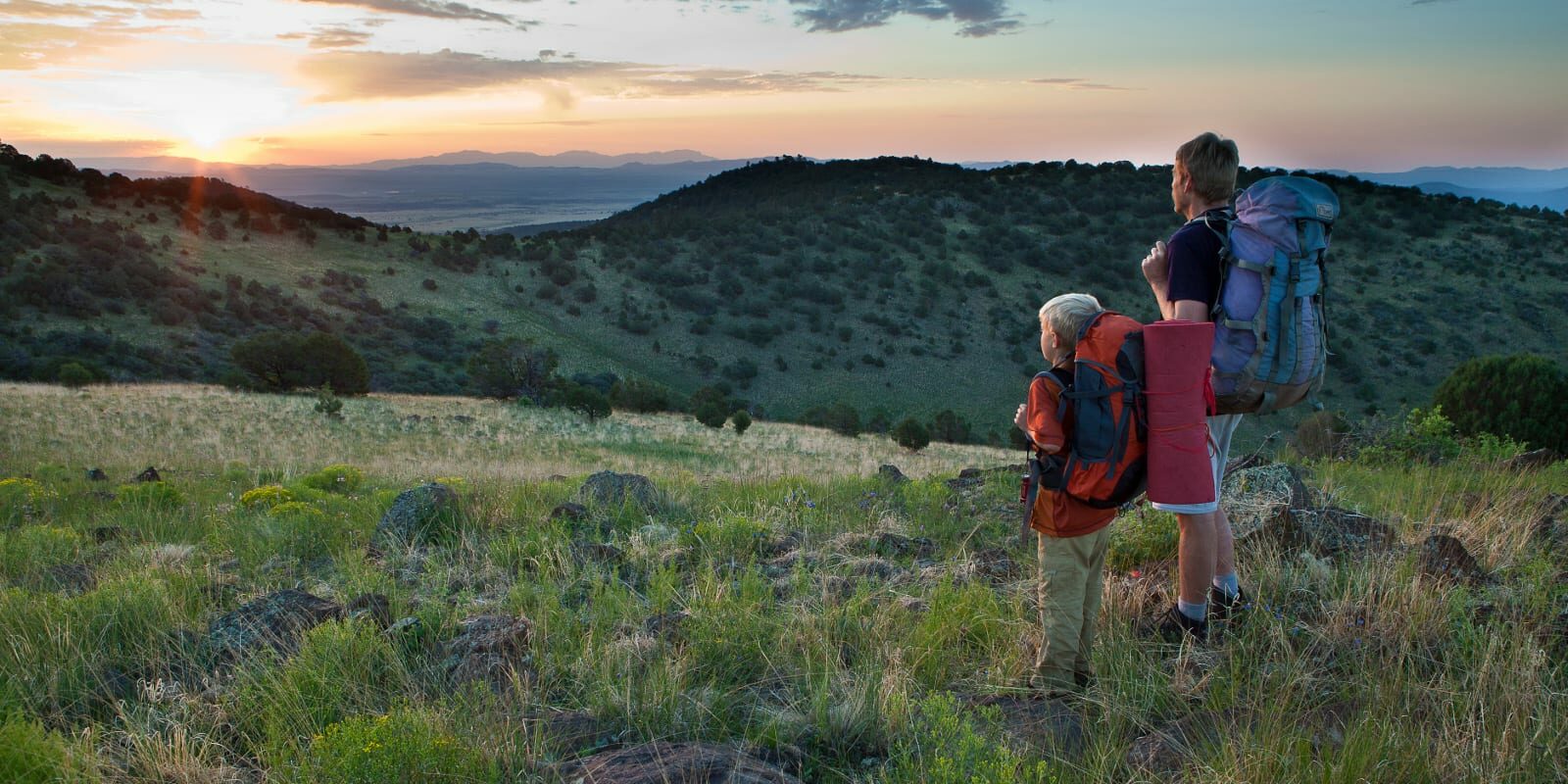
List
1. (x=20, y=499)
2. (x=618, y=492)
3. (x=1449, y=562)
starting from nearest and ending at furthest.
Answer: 1. (x=1449, y=562)
2. (x=618, y=492)
3. (x=20, y=499)

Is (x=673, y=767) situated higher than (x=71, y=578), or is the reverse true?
(x=673, y=767)

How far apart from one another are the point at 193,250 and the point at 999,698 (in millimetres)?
52171

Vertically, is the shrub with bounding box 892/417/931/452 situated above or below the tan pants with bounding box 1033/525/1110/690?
below

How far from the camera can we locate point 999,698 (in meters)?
2.89

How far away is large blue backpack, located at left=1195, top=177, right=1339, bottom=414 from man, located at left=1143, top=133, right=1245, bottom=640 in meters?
0.06

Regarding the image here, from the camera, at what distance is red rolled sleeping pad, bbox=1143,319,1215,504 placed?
→ 272 cm

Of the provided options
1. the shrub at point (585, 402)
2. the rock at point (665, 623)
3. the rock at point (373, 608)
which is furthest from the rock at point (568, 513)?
the shrub at point (585, 402)

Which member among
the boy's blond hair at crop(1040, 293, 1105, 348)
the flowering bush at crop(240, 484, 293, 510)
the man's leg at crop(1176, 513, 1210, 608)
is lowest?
the flowering bush at crop(240, 484, 293, 510)

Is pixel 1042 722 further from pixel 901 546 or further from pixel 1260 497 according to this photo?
pixel 1260 497

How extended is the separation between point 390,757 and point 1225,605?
279 cm

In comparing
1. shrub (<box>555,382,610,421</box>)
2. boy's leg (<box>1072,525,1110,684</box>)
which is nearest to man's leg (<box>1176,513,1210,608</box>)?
boy's leg (<box>1072,525,1110,684</box>)

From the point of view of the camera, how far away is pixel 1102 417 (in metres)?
2.75

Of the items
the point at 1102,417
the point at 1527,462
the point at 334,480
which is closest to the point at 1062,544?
the point at 1102,417

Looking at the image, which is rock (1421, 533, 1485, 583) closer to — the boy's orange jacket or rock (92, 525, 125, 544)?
the boy's orange jacket
